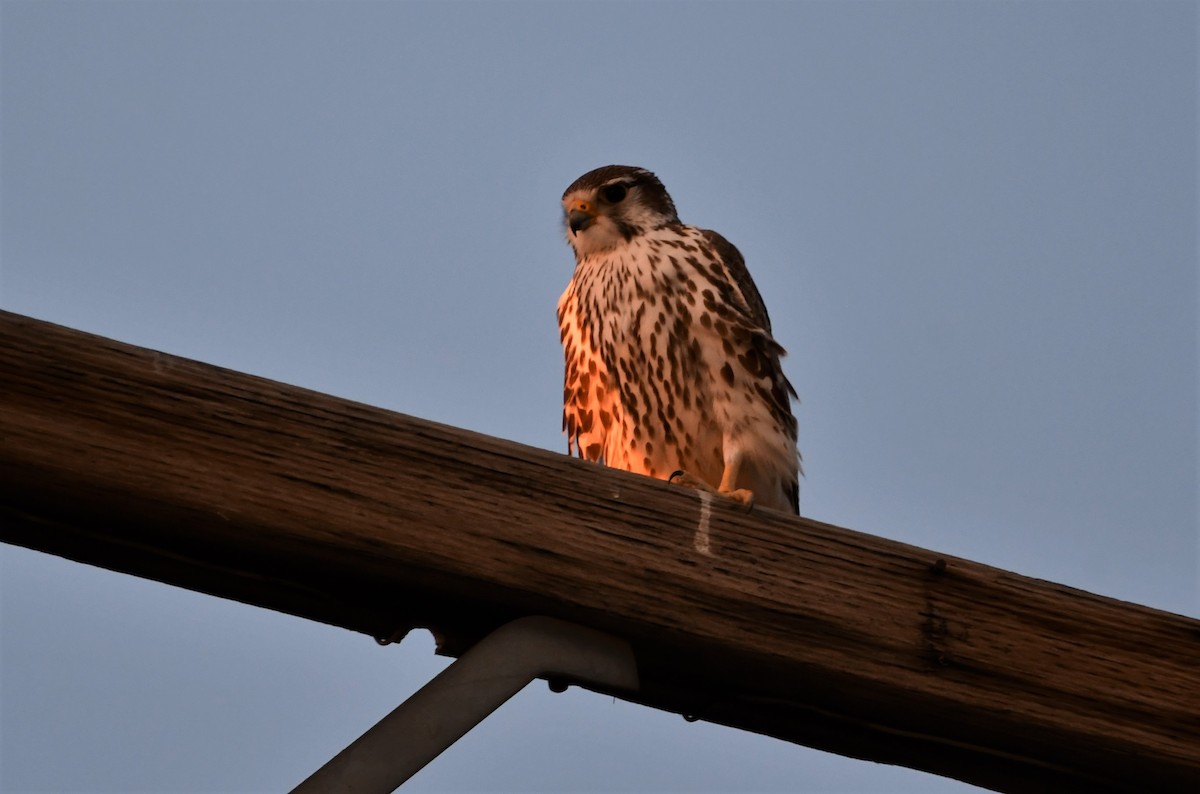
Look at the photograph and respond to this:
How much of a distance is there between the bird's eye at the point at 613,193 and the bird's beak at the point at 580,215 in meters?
0.09

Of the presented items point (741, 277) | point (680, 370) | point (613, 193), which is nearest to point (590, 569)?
point (680, 370)

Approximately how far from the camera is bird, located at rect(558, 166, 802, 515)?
423 cm

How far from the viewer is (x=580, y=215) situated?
5.35 m

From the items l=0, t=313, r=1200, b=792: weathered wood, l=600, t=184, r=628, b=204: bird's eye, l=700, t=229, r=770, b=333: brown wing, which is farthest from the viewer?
l=600, t=184, r=628, b=204: bird's eye

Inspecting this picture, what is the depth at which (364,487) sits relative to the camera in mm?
2025

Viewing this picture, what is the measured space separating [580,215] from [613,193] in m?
0.20

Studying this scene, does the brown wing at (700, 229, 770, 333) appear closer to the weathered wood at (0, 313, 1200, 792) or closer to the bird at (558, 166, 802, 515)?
the bird at (558, 166, 802, 515)

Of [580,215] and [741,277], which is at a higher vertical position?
[580,215]

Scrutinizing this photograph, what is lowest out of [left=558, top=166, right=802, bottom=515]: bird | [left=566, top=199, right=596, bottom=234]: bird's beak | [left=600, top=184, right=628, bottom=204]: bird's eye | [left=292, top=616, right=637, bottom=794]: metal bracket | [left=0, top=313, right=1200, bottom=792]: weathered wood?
[left=292, top=616, right=637, bottom=794]: metal bracket

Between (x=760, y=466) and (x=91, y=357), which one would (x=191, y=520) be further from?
(x=760, y=466)

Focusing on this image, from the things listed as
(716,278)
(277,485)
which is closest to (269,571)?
(277,485)

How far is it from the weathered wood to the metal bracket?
0.12 feet

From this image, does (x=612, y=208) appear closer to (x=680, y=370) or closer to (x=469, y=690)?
(x=680, y=370)

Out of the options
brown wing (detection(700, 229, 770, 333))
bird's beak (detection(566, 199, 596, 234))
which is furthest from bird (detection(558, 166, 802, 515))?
bird's beak (detection(566, 199, 596, 234))
